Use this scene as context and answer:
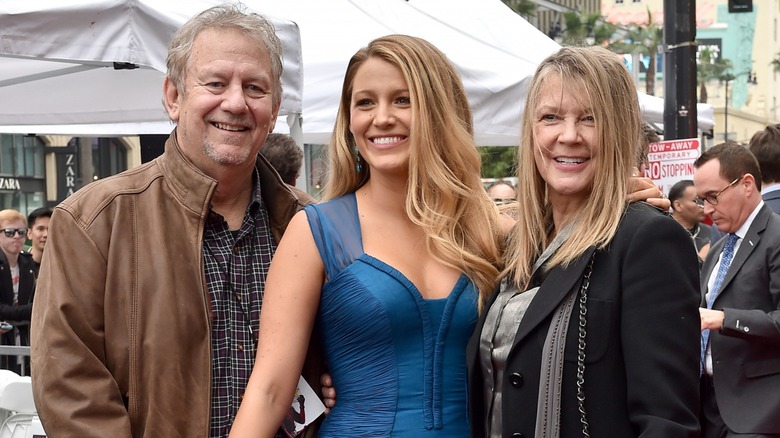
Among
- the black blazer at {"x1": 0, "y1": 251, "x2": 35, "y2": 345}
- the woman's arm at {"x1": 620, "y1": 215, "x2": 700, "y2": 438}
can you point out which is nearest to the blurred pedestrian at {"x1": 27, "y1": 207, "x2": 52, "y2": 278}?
the black blazer at {"x1": 0, "y1": 251, "x2": 35, "y2": 345}

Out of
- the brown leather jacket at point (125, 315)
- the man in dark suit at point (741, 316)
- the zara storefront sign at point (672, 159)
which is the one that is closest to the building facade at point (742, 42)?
the zara storefront sign at point (672, 159)

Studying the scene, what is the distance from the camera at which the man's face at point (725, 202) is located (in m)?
5.49

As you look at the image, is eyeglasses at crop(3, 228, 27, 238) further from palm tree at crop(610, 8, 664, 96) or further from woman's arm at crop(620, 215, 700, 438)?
palm tree at crop(610, 8, 664, 96)

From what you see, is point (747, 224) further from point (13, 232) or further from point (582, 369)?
point (13, 232)

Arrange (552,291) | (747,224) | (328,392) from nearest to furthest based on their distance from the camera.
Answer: (552,291) → (328,392) → (747,224)

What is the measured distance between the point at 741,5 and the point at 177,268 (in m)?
9.66

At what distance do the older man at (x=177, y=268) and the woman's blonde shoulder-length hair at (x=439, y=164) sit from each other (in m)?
0.30

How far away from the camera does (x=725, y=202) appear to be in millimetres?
5504

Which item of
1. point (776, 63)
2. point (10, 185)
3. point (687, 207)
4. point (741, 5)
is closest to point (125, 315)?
point (687, 207)

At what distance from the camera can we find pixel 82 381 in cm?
270

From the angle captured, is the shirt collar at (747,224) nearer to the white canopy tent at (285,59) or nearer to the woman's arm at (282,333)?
the white canopy tent at (285,59)

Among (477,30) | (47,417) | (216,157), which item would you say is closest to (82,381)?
(47,417)

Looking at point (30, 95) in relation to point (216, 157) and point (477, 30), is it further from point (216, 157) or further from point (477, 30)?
point (216, 157)

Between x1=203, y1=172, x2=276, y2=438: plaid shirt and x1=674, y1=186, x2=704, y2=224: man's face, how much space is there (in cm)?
737
